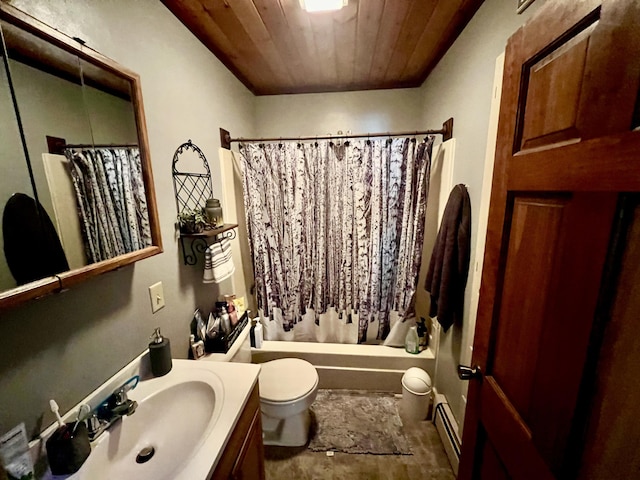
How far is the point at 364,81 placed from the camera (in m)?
2.15

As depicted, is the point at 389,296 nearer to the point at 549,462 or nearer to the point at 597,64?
the point at 549,462

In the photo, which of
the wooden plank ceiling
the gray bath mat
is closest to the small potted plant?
the wooden plank ceiling

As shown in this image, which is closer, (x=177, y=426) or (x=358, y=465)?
(x=177, y=426)

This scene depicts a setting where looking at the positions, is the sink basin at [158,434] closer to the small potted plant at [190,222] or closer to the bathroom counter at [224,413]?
the bathroom counter at [224,413]

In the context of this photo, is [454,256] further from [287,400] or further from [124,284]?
[124,284]

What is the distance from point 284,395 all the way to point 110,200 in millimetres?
1329

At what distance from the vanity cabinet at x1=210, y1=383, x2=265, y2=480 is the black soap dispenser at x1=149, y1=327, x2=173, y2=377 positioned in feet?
1.26

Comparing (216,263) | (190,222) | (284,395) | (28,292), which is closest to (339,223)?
(216,263)

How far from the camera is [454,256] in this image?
1525mm

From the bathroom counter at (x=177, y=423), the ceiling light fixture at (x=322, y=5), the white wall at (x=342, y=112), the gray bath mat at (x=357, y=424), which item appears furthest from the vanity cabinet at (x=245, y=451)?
the white wall at (x=342, y=112)

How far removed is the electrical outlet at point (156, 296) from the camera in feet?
3.76

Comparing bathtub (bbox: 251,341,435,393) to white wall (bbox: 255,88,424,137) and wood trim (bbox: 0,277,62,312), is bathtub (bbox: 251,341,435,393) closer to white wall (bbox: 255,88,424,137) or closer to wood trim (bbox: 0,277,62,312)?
wood trim (bbox: 0,277,62,312)

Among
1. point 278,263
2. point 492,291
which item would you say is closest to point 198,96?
point 278,263

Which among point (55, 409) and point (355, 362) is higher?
point (55, 409)
